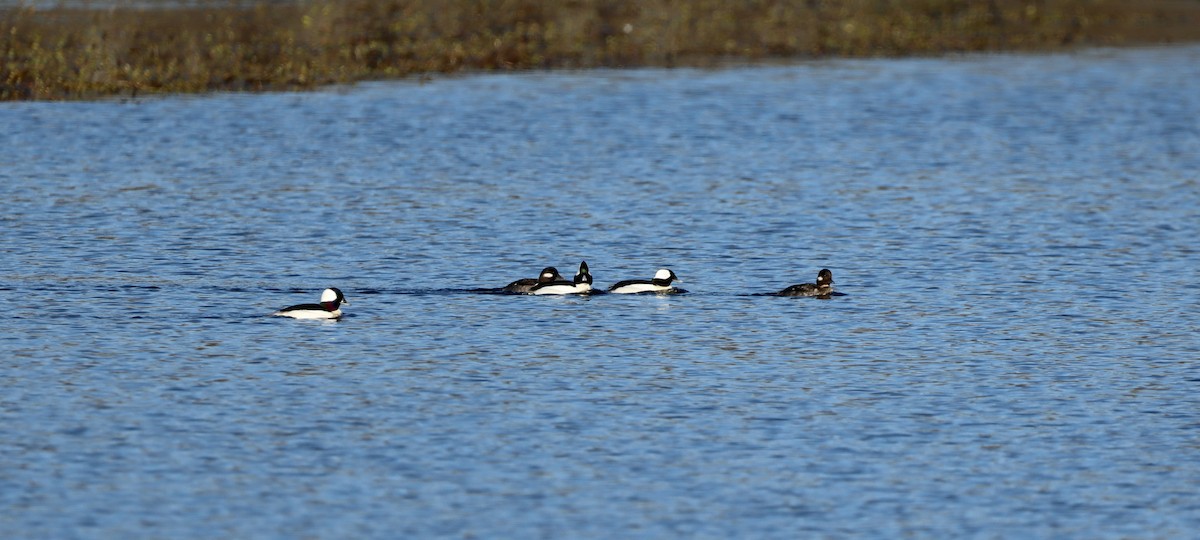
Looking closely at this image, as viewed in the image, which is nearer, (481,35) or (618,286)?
(618,286)

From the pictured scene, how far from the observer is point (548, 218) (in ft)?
87.8

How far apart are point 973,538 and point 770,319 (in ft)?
25.0

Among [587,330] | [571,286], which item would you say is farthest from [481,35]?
[587,330]

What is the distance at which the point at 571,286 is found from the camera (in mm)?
20906

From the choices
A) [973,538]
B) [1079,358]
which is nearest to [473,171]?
[1079,358]

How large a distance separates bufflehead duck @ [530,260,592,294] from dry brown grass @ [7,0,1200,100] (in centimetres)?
1911

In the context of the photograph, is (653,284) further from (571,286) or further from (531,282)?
(531,282)

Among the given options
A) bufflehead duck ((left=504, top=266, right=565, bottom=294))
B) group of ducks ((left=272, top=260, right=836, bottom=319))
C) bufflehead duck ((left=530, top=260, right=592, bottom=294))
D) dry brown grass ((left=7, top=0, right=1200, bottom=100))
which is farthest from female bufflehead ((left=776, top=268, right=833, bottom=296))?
dry brown grass ((left=7, top=0, right=1200, bottom=100))

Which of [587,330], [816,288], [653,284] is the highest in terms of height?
[653,284]

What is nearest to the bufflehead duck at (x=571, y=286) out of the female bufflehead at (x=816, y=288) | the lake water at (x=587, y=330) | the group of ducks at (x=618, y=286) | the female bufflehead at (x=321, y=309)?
the group of ducks at (x=618, y=286)

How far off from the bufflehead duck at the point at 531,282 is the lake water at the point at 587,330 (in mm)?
201

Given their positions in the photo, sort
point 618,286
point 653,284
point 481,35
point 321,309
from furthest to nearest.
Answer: point 481,35, point 618,286, point 653,284, point 321,309

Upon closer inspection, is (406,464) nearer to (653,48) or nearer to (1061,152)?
(1061,152)

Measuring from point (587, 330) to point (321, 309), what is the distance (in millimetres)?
2691
